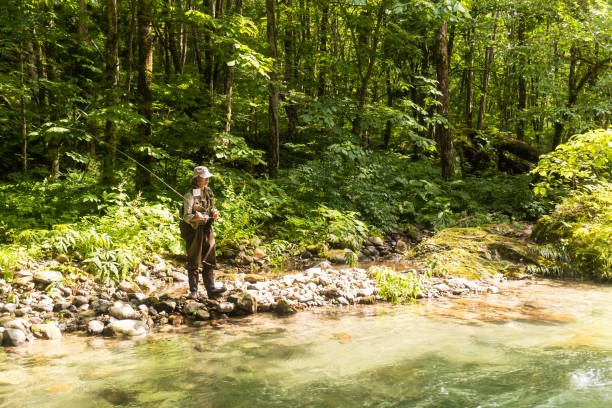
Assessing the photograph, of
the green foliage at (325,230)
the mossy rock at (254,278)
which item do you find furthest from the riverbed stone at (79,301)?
the green foliage at (325,230)

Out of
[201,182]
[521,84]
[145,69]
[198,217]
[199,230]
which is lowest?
[199,230]

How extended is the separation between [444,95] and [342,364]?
38.0ft

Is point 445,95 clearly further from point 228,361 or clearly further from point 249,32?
point 228,361

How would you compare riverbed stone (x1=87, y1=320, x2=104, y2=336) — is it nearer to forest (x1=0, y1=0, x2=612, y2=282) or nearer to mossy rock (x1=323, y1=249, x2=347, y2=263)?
forest (x1=0, y1=0, x2=612, y2=282)

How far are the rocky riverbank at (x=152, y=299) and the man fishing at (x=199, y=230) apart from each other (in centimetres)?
30

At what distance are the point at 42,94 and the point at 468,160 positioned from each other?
1489 centimetres

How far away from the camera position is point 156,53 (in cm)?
2064

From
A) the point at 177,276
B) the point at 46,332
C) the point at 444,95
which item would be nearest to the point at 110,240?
the point at 177,276

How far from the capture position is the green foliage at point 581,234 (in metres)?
8.25

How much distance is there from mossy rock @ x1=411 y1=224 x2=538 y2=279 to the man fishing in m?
4.02

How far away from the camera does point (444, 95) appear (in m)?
14.1

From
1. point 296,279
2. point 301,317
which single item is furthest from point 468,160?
point 301,317

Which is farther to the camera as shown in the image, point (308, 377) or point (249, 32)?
point (249, 32)

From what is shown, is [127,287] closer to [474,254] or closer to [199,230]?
[199,230]
